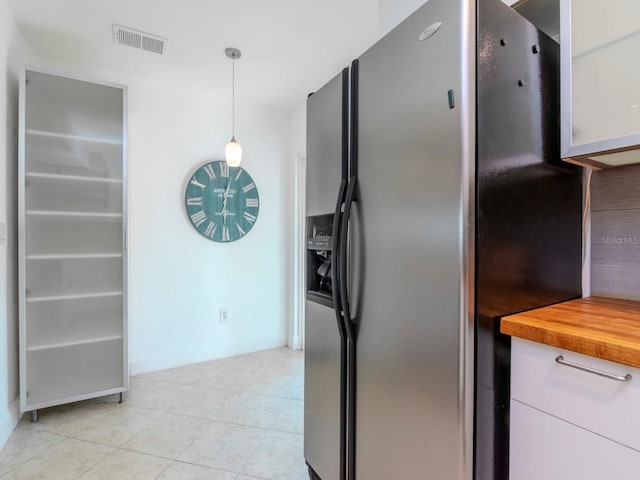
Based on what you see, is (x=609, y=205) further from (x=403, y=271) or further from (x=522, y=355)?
(x=403, y=271)

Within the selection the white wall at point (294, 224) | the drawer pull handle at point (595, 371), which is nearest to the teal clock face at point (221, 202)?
the white wall at point (294, 224)

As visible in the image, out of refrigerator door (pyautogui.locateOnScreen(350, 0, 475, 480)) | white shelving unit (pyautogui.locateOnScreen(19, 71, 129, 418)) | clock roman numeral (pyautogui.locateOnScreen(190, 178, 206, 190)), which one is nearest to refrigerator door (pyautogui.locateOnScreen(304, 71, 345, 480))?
refrigerator door (pyautogui.locateOnScreen(350, 0, 475, 480))

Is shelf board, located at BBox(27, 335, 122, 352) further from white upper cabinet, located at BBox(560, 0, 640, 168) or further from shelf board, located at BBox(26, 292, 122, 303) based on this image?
white upper cabinet, located at BBox(560, 0, 640, 168)

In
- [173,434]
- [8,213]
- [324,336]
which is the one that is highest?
[8,213]

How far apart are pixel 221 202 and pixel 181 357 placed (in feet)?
4.88

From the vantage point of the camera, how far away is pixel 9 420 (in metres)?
2.04

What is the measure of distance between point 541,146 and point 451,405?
856mm

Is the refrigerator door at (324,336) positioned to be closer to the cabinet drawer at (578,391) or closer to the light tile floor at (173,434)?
the light tile floor at (173,434)

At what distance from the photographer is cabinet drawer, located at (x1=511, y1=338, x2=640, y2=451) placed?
733mm

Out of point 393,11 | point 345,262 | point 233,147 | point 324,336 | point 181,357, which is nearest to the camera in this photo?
point 345,262

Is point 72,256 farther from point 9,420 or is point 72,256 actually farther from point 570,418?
point 570,418

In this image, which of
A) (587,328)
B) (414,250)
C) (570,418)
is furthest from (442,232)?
(570,418)

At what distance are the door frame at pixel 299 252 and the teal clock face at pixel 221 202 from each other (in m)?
0.42

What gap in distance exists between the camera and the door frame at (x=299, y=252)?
355cm
